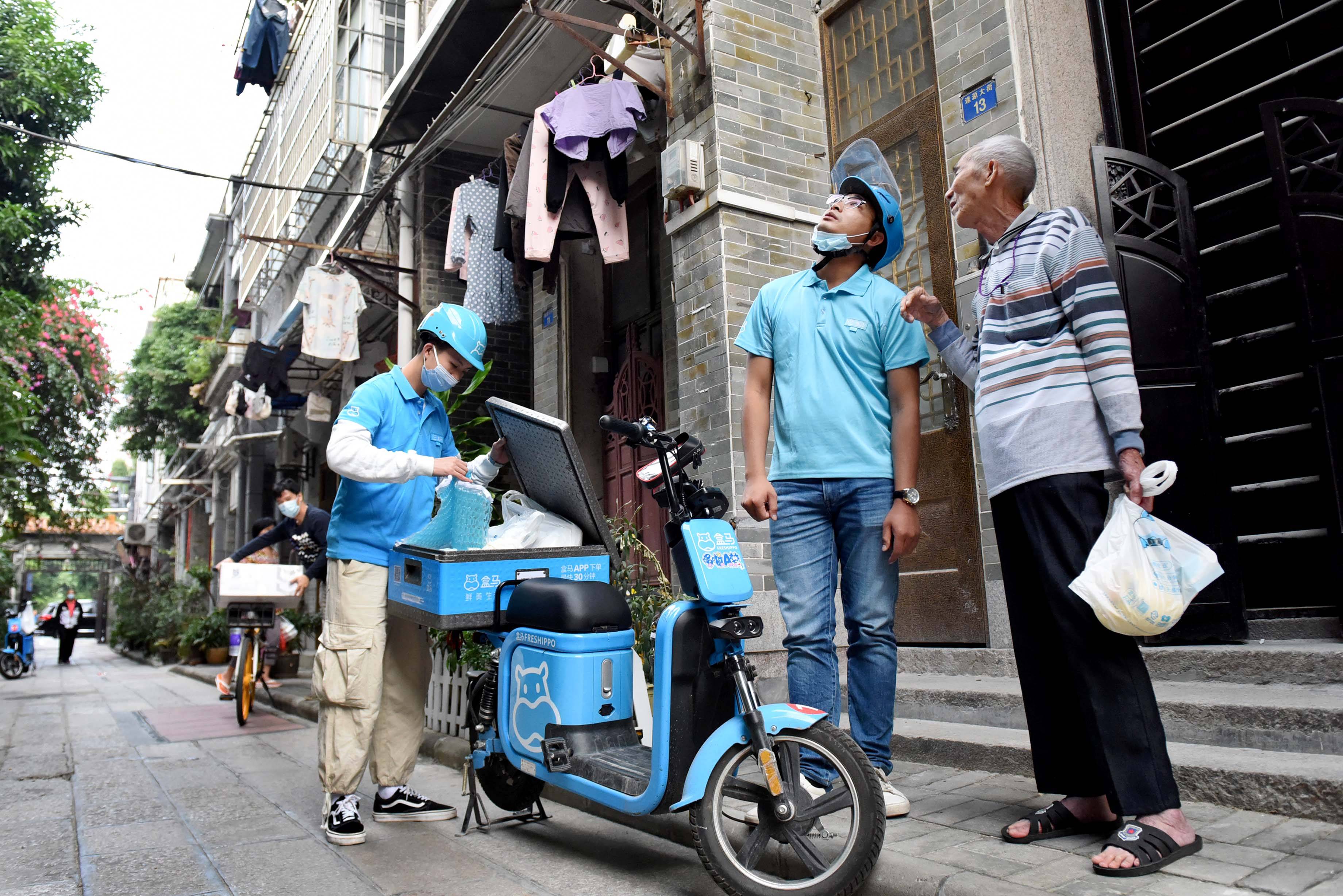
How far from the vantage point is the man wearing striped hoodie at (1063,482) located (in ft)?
7.50

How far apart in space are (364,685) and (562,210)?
189 inches

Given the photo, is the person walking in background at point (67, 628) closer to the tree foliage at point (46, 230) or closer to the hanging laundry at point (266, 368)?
the tree foliage at point (46, 230)

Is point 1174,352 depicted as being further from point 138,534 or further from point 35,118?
point 138,534

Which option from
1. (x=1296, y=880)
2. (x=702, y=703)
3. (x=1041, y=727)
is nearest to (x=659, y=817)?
(x=702, y=703)

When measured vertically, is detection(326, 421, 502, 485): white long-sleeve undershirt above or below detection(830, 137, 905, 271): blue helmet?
below

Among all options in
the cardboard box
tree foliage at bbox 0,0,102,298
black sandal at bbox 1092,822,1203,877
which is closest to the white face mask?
black sandal at bbox 1092,822,1203,877

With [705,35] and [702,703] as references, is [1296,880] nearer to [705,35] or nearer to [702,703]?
[702,703]

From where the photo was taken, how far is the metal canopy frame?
635 centimetres

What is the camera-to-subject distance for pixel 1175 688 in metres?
3.54

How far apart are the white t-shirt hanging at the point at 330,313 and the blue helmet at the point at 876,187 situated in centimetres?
917

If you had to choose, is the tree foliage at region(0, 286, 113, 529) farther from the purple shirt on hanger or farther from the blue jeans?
the blue jeans

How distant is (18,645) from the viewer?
17.0 meters

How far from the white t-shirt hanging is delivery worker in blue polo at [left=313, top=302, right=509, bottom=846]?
7.96 meters

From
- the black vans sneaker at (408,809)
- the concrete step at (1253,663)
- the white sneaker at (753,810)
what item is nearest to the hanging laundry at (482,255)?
the black vans sneaker at (408,809)
